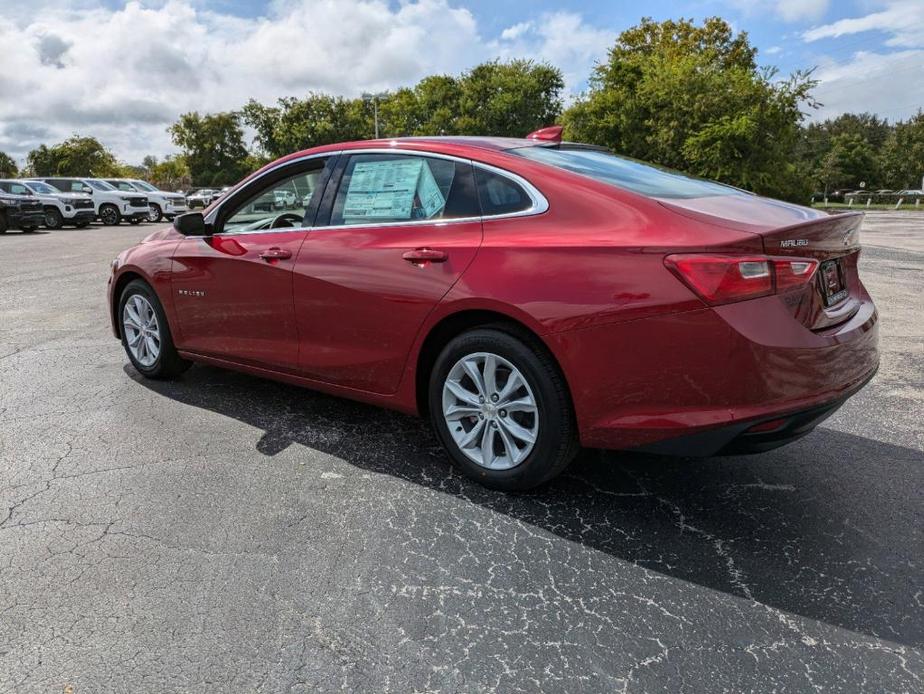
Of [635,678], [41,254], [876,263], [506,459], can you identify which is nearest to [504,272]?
[506,459]

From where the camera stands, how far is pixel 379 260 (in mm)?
3299

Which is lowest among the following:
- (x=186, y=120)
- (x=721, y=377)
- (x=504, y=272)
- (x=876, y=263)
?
(x=876, y=263)

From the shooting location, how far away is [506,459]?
10.1ft

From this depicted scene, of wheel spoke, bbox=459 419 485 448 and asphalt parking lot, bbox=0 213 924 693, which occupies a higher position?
wheel spoke, bbox=459 419 485 448

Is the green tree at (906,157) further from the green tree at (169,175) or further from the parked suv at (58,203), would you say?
the green tree at (169,175)

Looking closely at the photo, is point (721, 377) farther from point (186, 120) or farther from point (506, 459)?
point (186, 120)

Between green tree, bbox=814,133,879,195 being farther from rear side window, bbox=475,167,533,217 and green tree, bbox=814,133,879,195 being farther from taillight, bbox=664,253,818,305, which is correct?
taillight, bbox=664,253,818,305

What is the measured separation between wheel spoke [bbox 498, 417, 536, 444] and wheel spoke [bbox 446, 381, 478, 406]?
173mm

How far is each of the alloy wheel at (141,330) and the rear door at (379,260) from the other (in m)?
1.65

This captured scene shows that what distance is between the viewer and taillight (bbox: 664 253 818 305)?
245cm

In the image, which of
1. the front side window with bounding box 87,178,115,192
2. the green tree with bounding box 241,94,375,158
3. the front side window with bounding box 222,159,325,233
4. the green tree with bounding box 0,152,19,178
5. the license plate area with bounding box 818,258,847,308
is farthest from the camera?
the green tree with bounding box 0,152,19,178

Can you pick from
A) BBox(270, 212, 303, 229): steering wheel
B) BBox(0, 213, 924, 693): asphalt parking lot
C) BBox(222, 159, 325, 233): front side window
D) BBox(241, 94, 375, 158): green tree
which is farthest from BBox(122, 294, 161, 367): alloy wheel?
BBox(241, 94, 375, 158): green tree

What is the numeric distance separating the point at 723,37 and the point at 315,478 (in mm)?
44786

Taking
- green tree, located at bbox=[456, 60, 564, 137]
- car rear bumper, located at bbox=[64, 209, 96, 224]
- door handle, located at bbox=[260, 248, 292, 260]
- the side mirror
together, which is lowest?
car rear bumper, located at bbox=[64, 209, 96, 224]
